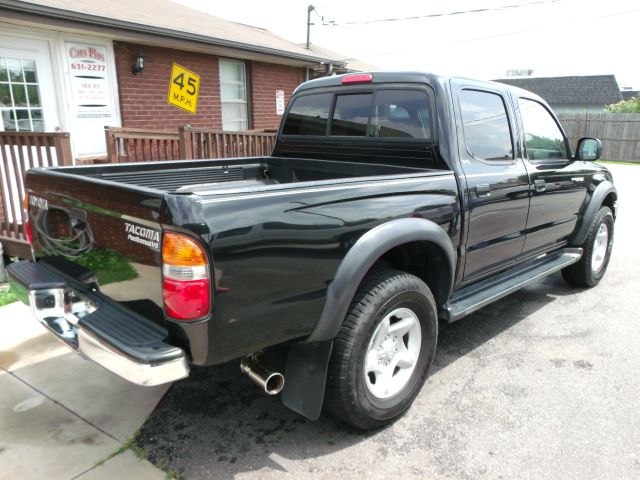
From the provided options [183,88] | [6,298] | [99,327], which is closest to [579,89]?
[183,88]

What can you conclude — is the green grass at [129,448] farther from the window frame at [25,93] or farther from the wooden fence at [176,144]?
the window frame at [25,93]

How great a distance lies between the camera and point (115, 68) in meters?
7.43

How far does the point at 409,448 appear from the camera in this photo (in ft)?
8.78

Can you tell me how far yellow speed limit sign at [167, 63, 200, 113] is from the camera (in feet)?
27.6

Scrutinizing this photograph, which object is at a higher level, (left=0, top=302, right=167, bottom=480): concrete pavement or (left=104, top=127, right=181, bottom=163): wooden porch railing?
(left=104, top=127, right=181, bottom=163): wooden porch railing

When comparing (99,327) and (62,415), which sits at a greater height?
(99,327)

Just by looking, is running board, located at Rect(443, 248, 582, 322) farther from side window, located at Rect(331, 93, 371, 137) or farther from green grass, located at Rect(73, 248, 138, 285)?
green grass, located at Rect(73, 248, 138, 285)

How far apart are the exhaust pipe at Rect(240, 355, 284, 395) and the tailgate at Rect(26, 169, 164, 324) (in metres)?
0.50

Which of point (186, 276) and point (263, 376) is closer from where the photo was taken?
point (186, 276)

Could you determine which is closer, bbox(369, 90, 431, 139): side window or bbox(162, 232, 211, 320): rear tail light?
bbox(162, 232, 211, 320): rear tail light

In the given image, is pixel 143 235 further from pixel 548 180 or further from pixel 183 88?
pixel 183 88

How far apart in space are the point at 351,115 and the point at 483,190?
1.15m

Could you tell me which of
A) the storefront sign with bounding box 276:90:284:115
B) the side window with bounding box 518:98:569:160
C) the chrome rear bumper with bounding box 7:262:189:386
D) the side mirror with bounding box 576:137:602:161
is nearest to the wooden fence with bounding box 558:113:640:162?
the storefront sign with bounding box 276:90:284:115

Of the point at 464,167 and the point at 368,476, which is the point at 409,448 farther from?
the point at 464,167
